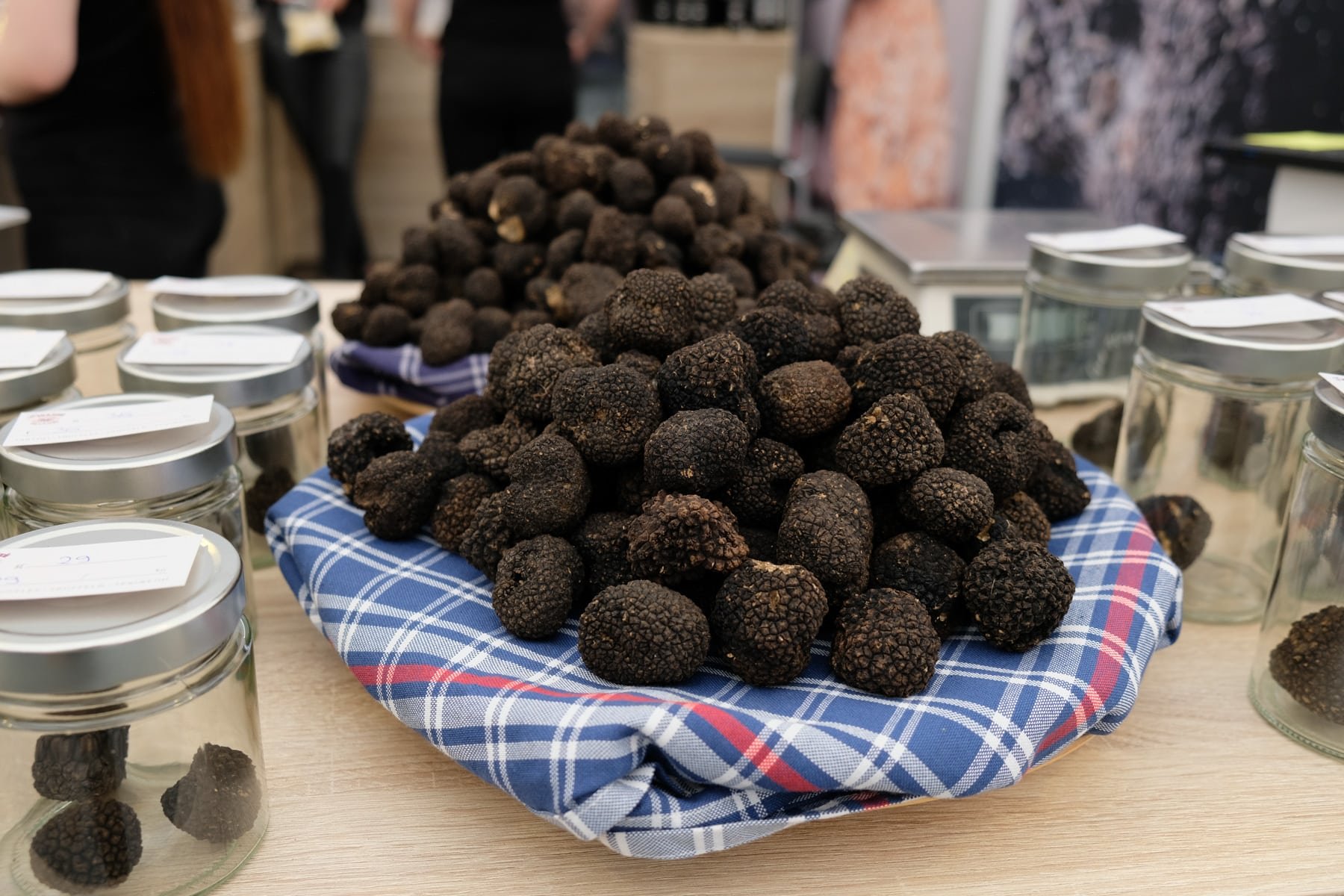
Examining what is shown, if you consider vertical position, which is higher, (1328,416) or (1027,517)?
(1328,416)

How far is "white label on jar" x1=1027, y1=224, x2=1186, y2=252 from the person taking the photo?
47.0 inches

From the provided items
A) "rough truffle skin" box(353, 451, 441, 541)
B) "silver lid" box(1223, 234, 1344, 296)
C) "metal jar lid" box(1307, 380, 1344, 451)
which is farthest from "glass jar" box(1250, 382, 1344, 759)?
"rough truffle skin" box(353, 451, 441, 541)

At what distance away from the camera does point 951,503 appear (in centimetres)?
73

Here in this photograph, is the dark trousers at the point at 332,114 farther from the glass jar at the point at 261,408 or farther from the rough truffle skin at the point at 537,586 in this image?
the rough truffle skin at the point at 537,586

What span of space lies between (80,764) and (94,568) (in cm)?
11

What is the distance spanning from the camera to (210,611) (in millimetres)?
574

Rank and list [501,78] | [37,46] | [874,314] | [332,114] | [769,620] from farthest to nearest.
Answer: [332,114] < [501,78] < [37,46] < [874,314] < [769,620]

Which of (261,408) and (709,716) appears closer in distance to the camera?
(709,716)

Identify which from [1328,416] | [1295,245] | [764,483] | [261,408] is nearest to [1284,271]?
[1295,245]

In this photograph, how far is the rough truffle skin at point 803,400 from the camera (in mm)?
776

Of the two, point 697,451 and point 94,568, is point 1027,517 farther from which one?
point 94,568

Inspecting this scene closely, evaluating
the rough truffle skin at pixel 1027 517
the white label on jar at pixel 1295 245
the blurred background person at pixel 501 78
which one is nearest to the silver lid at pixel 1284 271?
the white label on jar at pixel 1295 245

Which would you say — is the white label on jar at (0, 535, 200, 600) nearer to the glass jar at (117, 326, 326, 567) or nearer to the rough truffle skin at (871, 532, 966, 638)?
the glass jar at (117, 326, 326, 567)

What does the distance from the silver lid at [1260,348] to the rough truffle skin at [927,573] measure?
34 centimetres
